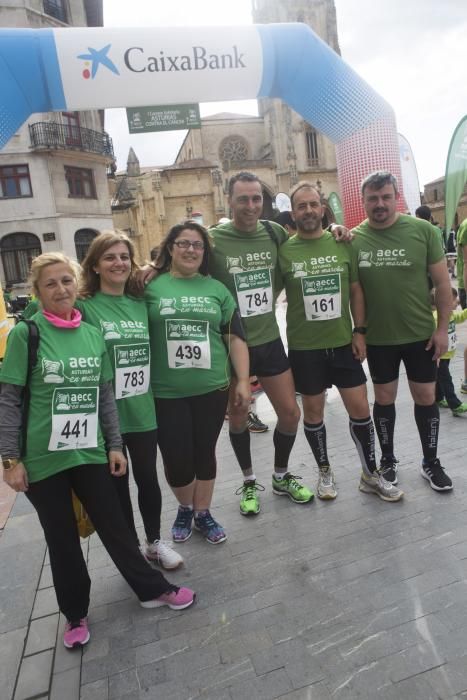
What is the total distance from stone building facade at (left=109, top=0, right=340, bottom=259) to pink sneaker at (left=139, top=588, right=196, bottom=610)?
39.5 metres

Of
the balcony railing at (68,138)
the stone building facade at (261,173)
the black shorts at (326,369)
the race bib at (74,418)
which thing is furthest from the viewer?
the stone building facade at (261,173)

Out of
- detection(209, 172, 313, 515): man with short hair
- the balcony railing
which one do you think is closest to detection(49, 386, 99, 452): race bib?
detection(209, 172, 313, 515): man with short hair

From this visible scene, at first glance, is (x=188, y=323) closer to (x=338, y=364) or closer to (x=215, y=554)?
(x=338, y=364)

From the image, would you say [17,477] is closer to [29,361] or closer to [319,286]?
[29,361]

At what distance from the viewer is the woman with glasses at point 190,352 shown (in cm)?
269

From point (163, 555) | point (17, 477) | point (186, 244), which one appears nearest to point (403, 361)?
point (186, 244)

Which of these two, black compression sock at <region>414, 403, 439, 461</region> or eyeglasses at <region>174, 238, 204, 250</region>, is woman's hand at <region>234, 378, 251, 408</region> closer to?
eyeglasses at <region>174, 238, 204, 250</region>

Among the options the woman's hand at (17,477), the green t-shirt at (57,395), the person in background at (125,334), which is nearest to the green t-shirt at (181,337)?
the person in background at (125,334)

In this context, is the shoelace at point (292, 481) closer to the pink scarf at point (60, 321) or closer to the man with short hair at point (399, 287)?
the man with short hair at point (399, 287)

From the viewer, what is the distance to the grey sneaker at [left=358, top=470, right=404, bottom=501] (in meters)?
3.27

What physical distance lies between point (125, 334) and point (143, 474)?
80 centimetres

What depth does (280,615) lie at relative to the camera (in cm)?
232

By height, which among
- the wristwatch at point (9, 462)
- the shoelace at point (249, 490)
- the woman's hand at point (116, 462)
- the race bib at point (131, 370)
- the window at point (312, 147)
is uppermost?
the window at point (312, 147)

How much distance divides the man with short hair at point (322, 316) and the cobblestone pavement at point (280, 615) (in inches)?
17.9
